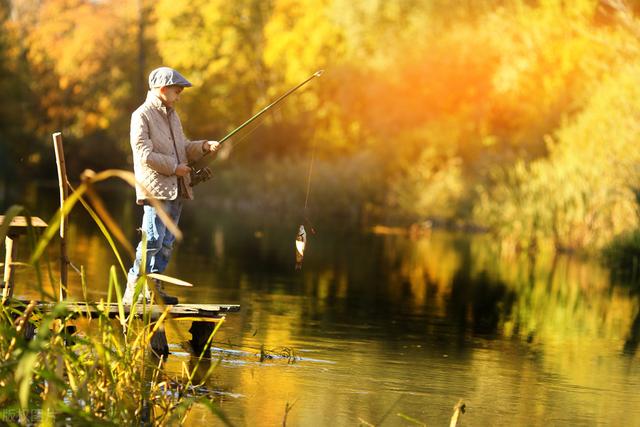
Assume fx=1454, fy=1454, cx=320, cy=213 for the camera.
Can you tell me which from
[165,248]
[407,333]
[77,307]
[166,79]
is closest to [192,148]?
[166,79]

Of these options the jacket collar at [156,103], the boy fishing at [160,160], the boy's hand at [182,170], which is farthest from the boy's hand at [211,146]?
the jacket collar at [156,103]

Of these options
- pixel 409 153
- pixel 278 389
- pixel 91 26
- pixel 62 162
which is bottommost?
pixel 278 389

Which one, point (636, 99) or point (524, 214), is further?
point (636, 99)

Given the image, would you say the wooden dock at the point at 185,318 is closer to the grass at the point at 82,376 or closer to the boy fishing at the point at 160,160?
the boy fishing at the point at 160,160

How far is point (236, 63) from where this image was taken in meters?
61.0

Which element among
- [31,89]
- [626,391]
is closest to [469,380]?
[626,391]

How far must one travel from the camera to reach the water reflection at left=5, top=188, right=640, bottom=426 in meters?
8.82

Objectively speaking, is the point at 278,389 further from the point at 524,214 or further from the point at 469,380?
the point at 524,214

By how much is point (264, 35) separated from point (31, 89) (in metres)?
14.5

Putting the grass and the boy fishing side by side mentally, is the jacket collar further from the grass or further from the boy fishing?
the grass

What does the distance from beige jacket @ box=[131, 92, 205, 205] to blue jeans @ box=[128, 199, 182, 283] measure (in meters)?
0.12

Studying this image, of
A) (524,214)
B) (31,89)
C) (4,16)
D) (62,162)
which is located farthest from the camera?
(31,89)

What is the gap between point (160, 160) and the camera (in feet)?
33.4

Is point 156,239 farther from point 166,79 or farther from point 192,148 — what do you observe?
point 166,79
